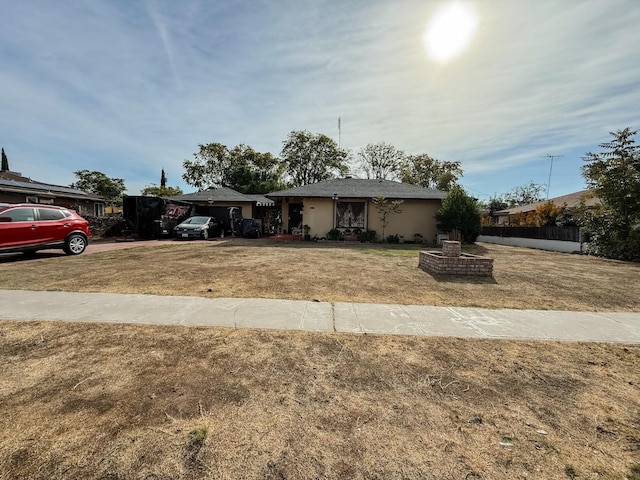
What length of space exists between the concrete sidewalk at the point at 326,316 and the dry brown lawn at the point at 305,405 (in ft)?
0.99

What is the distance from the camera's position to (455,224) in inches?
621

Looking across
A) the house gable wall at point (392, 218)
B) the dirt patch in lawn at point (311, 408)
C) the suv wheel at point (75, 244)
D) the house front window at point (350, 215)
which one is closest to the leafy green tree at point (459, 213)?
the house gable wall at point (392, 218)

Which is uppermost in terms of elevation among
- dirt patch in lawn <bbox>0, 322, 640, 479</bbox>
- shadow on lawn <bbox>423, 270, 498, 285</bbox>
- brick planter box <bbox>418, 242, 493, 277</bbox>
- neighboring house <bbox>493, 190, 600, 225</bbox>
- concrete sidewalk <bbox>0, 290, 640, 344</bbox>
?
neighboring house <bbox>493, 190, 600, 225</bbox>

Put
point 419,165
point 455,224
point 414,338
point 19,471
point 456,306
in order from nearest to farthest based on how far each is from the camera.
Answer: point 19,471 < point 414,338 < point 456,306 < point 455,224 < point 419,165

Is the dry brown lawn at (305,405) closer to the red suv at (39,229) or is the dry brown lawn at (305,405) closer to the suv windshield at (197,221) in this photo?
the red suv at (39,229)

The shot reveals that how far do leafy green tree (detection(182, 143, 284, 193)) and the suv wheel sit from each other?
2741 cm

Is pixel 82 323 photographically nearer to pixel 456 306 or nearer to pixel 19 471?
pixel 19 471

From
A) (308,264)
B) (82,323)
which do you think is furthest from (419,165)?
(82,323)

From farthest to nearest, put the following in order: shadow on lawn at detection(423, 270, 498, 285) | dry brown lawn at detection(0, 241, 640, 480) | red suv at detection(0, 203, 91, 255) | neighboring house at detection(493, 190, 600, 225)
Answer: neighboring house at detection(493, 190, 600, 225) → red suv at detection(0, 203, 91, 255) → shadow on lawn at detection(423, 270, 498, 285) → dry brown lawn at detection(0, 241, 640, 480)

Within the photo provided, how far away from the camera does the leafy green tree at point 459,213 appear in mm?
15734

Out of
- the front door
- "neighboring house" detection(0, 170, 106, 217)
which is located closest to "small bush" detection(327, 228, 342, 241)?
the front door

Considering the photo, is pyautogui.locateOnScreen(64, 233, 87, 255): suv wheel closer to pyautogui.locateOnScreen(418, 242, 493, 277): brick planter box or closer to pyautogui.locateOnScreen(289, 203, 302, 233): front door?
pyautogui.locateOnScreen(289, 203, 302, 233): front door

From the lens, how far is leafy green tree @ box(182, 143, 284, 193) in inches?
1491

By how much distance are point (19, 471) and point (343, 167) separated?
39.9 meters
